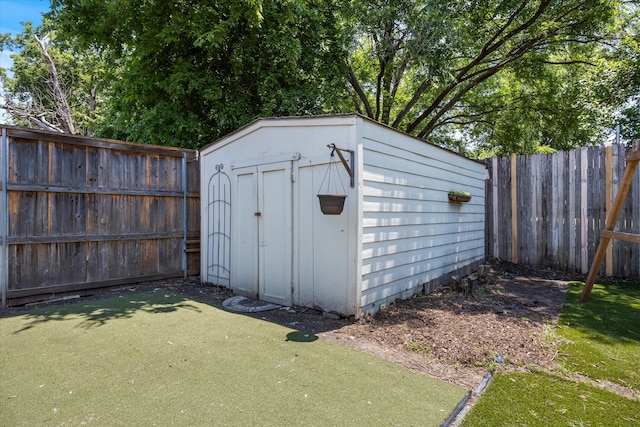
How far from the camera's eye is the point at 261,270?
4438 millimetres

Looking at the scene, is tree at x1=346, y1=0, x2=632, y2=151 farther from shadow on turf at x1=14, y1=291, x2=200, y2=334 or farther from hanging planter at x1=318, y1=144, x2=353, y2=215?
shadow on turf at x1=14, y1=291, x2=200, y2=334

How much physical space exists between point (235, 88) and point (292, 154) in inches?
169

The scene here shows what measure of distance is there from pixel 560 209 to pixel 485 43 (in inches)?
176

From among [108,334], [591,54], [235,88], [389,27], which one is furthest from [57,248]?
[591,54]

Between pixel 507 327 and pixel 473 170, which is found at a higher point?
pixel 473 170

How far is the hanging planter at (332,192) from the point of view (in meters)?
3.37

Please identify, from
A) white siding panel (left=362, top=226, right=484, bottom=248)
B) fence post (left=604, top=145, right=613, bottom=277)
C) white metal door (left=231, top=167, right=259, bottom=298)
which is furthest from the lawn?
white metal door (left=231, top=167, right=259, bottom=298)

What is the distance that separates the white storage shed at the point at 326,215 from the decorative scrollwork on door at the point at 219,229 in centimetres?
2

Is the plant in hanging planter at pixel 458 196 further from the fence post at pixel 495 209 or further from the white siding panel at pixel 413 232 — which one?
the fence post at pixel 495 209

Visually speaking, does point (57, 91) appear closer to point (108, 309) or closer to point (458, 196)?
point (108, 309)

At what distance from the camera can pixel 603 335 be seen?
3199 mm

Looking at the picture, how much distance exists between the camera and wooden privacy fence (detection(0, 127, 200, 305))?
4.11m

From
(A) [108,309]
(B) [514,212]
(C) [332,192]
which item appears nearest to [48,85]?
(A) [108,309]

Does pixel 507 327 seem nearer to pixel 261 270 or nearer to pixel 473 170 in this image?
pixel 261 270
